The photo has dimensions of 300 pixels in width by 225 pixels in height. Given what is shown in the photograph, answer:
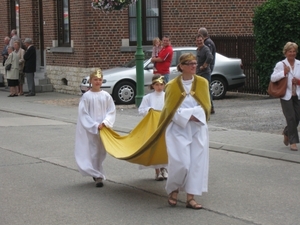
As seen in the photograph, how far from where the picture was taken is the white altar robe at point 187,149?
25.5ft

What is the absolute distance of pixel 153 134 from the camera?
8.35 metres

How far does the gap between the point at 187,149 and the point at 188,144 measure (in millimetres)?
59

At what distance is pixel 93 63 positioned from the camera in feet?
75.7

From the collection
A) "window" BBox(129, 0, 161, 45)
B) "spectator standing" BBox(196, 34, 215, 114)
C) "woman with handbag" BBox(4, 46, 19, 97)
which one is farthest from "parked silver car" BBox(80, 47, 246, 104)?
"woman with handbag" BBox(4, 46, 19, 97)

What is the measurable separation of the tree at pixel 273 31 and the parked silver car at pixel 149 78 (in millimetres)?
864

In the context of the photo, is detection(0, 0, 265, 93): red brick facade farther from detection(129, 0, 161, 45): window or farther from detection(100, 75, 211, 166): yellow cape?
detection(100, 75, 211, 166): yellow cape

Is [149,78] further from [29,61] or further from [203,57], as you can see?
[29,61]

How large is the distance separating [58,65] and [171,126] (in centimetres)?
1769

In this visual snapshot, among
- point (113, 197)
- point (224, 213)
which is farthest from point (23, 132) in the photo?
point (224, 213)

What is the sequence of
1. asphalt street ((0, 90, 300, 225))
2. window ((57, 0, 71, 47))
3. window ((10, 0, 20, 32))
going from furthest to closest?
window ((10, 0, 20, 32)), window ((57, 0, 71, 47)), asphalt street ((0, 90, 300, 225))

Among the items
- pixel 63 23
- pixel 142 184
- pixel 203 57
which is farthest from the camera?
pixel 63 23

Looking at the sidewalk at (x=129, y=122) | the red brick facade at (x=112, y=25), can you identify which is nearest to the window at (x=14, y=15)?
the red brick facade at (x=112, y=25)

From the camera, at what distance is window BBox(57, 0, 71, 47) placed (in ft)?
80.5

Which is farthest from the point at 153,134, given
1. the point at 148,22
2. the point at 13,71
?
the point at 13,71
